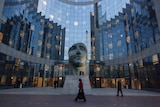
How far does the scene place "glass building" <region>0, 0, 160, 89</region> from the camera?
2834cm

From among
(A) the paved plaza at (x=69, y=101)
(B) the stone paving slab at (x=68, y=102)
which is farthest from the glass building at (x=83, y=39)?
(B) the stone paving slab at (x=68, y=102)

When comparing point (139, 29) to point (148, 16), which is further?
point (139, 29)

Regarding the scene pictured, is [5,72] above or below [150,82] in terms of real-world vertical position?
above

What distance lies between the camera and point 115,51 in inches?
1764

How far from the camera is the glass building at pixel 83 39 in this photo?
28344mm

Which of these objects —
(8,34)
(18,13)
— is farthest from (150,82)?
(18,13)

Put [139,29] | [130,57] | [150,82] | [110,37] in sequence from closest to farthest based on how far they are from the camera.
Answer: [150,82] < [139,29] < [130,57] < [110,37]

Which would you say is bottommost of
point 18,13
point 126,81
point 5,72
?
point 126,81

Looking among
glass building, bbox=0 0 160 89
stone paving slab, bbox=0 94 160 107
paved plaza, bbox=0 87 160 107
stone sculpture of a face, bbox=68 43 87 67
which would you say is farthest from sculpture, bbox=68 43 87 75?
glass building, bbox=0 0 160 89

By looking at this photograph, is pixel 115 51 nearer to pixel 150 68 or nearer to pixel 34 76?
pixel 150 68

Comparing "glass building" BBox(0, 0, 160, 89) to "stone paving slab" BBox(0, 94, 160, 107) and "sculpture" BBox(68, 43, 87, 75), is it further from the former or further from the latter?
"stone paving slab" BBox(0, 94, 160, 107)

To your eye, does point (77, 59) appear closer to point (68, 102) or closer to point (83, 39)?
point (68, 102)

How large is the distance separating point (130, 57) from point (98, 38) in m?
18.6

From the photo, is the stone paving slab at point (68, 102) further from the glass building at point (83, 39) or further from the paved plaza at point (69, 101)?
the glass building at point (83, 39)
